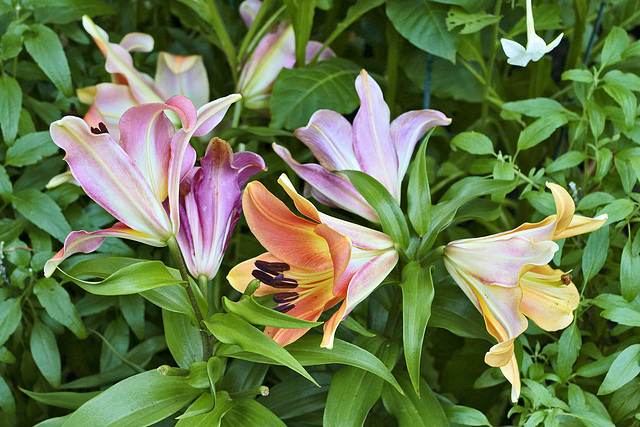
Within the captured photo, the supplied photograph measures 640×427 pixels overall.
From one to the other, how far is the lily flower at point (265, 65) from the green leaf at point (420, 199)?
0.36 metres

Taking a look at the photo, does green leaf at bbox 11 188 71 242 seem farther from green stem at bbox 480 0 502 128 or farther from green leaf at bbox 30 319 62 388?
green stem at bbox 480 0 502 128

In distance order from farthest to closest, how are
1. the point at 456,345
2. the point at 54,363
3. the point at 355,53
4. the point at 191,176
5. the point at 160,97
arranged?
the point at 355,53
the point at 456,345
the point at 160,97
the point at 54,363
the point at 191,176

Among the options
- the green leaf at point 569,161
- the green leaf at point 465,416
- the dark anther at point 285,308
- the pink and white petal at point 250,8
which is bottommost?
the green leaf at point 465,416

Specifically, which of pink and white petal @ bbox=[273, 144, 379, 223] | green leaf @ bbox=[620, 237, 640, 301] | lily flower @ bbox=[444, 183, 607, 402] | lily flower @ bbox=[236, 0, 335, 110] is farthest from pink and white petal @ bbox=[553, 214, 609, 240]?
lily flower @ bbox=[236, 0, 335, 110]

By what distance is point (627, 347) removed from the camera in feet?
2.14

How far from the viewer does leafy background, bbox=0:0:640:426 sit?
24.7 inches

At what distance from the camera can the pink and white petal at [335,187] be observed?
667mm

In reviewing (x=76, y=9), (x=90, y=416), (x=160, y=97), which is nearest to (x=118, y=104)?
(x=160, y=97)

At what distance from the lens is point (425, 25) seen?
85 cm

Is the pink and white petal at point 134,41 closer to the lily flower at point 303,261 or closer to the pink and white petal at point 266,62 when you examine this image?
the pink and white petal at point 266,62

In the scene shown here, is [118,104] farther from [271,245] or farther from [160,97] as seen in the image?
[271,245]

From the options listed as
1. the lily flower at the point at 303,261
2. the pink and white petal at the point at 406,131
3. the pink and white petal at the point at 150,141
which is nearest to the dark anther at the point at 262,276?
the lily flower at the point at 303,261

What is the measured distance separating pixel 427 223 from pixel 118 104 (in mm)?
478

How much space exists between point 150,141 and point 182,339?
23 cm
